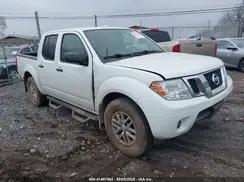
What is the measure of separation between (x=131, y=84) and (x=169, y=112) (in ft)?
2.09

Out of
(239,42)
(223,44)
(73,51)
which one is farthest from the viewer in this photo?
(223,44)

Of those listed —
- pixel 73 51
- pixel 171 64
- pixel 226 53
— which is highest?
pixel 73 51

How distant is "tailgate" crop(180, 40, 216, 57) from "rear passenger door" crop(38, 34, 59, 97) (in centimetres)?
471

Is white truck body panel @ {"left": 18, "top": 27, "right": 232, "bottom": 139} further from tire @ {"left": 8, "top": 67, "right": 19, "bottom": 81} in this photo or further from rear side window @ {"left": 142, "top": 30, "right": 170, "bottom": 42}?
tire @ {"left": 8, "top": 67, "right": 19, "bottom": 81}

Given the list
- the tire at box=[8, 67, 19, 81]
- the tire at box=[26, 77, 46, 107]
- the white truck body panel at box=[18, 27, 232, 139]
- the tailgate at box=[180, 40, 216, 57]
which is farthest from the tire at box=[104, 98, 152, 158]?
the tire at box=[8, 67, 19, 81]

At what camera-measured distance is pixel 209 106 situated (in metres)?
3.54

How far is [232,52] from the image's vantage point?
11789mm

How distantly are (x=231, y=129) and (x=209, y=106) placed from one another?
1.51 metres

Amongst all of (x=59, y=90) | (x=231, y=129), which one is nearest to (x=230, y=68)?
(x=231, y=129)

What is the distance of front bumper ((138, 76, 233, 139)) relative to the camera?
10.5 feet

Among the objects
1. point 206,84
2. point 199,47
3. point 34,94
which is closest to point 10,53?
point 34,94

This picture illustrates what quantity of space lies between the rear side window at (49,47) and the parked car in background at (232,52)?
28.4 feet

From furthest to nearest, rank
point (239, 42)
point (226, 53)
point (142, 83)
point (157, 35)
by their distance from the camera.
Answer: point (239, 42) < point (226, 53) < point (157, 35) < point (142, 83)

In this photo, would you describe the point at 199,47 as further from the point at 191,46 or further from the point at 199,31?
the point at 199,31
